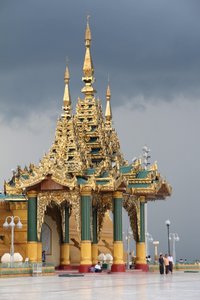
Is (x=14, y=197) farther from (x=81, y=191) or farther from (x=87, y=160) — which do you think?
(x=81, y=191)

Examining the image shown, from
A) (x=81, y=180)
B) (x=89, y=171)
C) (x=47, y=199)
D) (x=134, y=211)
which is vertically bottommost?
(x=134, y=211)

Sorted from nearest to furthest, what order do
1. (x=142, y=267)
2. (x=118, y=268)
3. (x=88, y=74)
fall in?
(x=118, y=268) < (x=142, y=267) < (x=88, y=74)

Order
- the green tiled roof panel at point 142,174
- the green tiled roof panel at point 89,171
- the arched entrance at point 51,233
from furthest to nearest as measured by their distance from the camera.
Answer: the arched entrance at point 51,233, the green tiled roof panel at point 142,174, the green tiled roof panel at point 89,171

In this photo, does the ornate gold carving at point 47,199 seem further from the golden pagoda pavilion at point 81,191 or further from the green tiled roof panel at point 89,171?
the green tiled roof panel at point 89,171

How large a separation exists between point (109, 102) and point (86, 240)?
60.0 feet

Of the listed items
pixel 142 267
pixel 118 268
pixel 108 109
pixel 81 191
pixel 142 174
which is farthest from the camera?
pixel 108 109

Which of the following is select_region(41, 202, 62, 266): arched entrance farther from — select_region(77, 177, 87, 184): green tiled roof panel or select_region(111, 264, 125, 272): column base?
select_region(111, 264, 125, 272): column base

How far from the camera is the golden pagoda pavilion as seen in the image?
4331 centimetres

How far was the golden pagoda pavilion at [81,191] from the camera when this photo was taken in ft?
142

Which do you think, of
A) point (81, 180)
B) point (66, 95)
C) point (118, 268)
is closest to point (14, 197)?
point (66, 95)

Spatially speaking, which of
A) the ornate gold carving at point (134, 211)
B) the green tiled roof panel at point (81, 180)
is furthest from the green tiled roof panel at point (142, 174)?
the green tiled roof panel at point (81, 180)

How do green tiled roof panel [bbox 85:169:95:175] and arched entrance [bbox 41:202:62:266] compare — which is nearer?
green tiled roof panel [bbox 85:169:95:175]

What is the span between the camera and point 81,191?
141 feet

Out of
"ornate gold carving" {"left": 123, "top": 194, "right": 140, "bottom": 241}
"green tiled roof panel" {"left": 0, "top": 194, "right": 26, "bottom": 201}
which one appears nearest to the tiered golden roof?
"ornate gold carving" {"left": 123, "top": 194, "right": 140, "bottom": 241}
